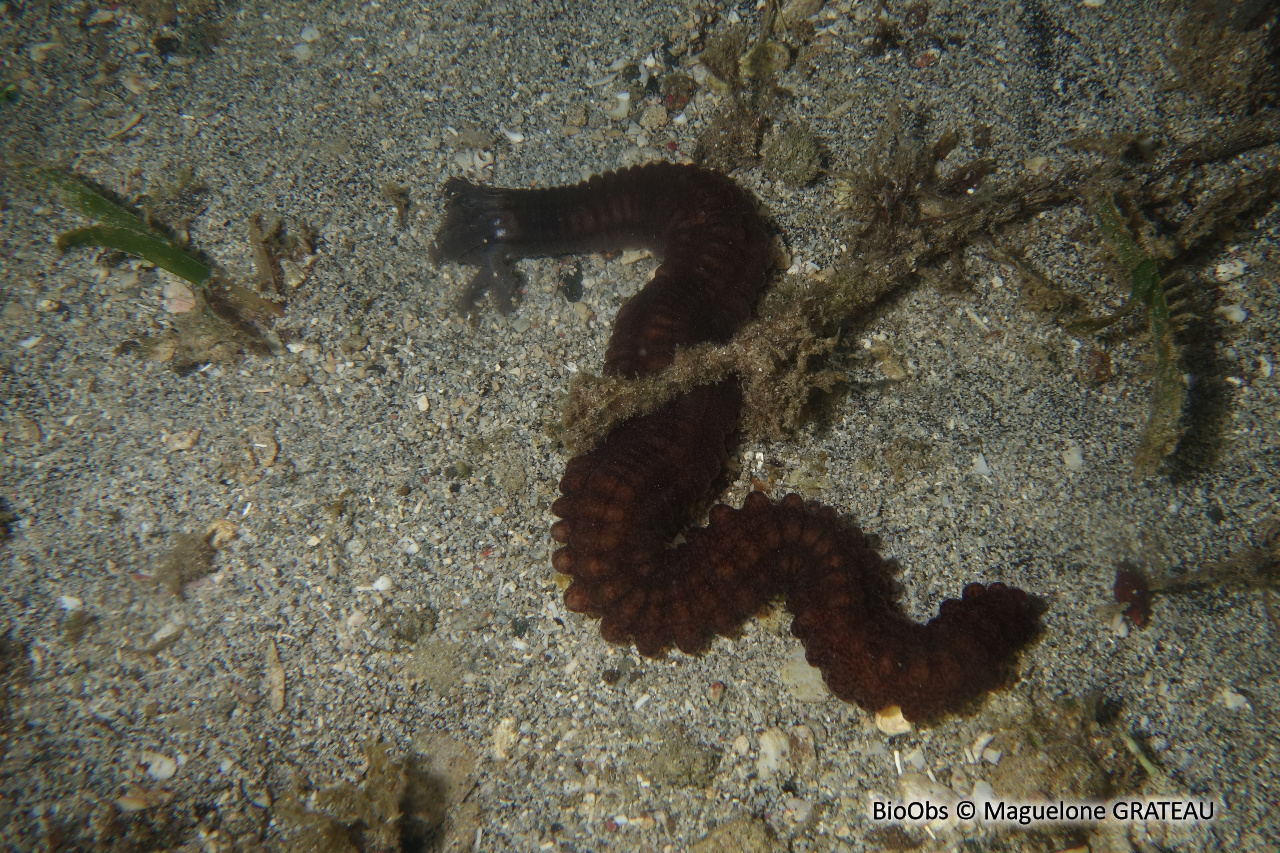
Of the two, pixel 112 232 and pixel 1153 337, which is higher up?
pixel 1153 337

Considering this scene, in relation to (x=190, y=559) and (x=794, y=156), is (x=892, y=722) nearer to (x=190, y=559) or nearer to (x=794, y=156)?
(x=794, y=156)

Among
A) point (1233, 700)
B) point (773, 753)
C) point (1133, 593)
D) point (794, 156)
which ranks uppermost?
point (794, 156)

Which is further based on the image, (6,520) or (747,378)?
(6,520)

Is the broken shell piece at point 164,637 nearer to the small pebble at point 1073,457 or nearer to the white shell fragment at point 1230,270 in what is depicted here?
the small pebble at point 1073,457

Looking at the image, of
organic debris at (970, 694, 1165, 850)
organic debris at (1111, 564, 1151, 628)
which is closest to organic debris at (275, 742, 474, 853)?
organic debris at (970, 694, 1165, 850)

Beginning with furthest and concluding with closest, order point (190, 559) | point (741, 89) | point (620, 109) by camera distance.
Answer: point (620, 109)
point (741, 89)
point (190, 559)

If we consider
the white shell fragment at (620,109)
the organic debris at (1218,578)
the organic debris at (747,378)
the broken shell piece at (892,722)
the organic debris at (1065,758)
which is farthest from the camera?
the white shell fragment at (620,109)

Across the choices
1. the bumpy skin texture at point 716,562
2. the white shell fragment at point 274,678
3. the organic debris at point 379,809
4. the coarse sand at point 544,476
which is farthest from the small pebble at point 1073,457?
the white shell fragment at point 274,678

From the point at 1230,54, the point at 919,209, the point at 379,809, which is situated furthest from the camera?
the point at 919,209

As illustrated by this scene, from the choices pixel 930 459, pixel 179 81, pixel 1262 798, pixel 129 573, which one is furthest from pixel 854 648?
pixel 179 81

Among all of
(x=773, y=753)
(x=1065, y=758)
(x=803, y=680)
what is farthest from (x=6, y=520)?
(x=1065, y=758)

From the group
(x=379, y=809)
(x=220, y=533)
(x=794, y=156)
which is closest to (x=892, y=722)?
(x=379, y=809)
